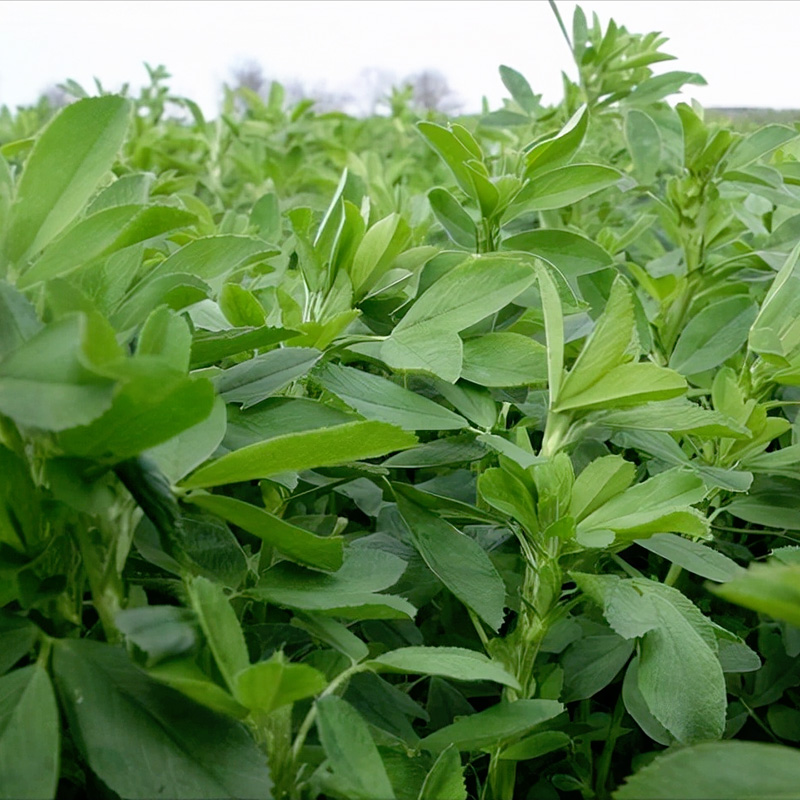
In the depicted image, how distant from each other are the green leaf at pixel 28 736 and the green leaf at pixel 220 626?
0.06 meters

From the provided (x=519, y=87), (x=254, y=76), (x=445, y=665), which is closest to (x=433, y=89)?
(x=254, y=76)

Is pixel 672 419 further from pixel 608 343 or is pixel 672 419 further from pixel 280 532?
pixel 280 532

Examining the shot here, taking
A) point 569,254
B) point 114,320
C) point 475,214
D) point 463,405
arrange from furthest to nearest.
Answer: point 475,214
point 569,254
point 463,405
point 114,320

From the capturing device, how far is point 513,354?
45 centimetres

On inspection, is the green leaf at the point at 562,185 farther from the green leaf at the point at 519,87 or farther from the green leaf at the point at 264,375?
the green leaf at the point at 519,87

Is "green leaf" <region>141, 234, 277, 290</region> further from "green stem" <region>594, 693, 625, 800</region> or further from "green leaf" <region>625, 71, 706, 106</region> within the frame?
"green leaf" <region>625, 71, 706, 106</region>

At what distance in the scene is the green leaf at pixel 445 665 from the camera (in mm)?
301

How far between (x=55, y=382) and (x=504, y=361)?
26 centimetres

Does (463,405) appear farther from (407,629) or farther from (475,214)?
(475,214)

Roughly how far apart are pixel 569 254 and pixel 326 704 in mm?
374

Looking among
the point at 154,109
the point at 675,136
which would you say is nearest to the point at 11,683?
the point at 675,136

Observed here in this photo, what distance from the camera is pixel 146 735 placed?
274 millimetres

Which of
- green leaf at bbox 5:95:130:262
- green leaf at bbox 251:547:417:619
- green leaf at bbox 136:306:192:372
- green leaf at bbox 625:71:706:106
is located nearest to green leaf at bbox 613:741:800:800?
green leaf at bbox 251:547:417:619

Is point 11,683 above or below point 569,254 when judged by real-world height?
below
